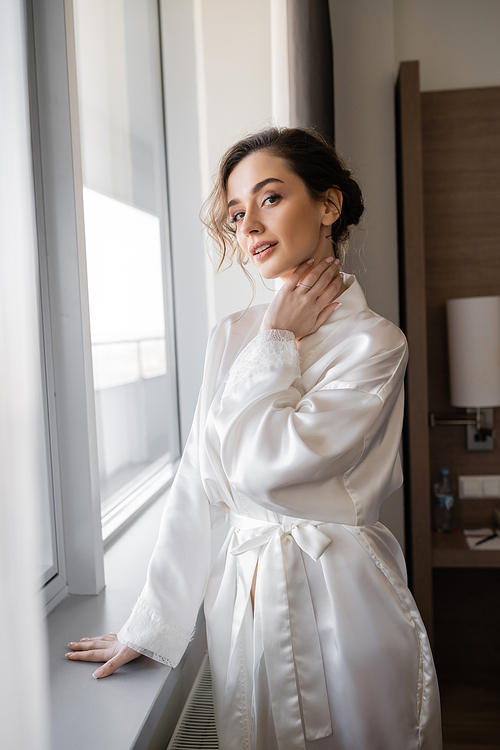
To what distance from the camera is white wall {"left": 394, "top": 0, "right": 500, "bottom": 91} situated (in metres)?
2.22

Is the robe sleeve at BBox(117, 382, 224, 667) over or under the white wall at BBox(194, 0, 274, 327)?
under

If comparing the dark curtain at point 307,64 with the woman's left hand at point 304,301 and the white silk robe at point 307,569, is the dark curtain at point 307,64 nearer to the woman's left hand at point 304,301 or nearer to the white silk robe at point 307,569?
the woman's left hand at point 304,301

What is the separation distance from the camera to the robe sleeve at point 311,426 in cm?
94

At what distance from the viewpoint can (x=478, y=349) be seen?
6.82ft

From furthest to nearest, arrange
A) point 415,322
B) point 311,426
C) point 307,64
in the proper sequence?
1. point 415,322
2. point 307,64
3. point 311,426

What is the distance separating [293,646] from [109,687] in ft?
1.10

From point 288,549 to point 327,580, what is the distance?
0.09 metres

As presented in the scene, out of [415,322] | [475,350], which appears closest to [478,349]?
[475,350]

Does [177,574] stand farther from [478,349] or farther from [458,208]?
[458,208]

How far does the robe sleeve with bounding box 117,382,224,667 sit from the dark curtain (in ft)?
2.92

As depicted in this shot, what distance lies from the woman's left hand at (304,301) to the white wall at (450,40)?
1.50 m

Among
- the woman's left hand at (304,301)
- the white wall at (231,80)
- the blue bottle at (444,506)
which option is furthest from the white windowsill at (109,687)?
the blue bottle at (444,506)

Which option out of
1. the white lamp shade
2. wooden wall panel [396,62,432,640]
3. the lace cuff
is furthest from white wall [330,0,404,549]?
the lace cuff

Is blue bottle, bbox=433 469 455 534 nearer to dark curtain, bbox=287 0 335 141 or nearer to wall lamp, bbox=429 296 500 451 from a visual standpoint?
wall lamp, bbox=429 296 500 451
